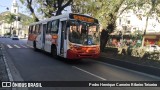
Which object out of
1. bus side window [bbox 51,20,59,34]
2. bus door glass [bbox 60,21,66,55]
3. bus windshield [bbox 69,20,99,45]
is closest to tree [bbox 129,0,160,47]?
bus windshield [bbox 69,20,99,45]

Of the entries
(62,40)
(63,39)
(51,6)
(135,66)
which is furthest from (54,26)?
(51,6)

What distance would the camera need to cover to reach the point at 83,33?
1812cm

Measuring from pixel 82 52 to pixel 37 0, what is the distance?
25541mm

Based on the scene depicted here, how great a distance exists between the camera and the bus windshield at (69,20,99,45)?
17.9 metres

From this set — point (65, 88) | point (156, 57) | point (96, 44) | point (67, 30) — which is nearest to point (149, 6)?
point (156, 57)

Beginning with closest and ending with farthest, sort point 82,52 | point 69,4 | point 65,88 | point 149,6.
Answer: point 65,88 < point 82,52 < point 149,6 < point 69,4

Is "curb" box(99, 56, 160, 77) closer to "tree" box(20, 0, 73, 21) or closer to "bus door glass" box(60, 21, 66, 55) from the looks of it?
"bus door glass" box(60, 21, 66, 55)

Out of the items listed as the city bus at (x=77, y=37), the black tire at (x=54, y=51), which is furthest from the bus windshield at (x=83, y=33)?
the black tire at (x=54, y=51)

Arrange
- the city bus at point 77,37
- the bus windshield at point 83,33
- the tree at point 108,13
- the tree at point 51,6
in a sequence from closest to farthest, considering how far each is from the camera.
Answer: the city bus at point 77,37 → the bus windshield at point 83,33 → the tree at point 108,13 → the tree at point 51,6

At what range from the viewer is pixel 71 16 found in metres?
18.3

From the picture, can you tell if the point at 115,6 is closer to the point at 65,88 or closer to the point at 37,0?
the point at 65,88

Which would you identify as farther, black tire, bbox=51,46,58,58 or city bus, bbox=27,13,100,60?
black tire, bbox=51,46,58,58

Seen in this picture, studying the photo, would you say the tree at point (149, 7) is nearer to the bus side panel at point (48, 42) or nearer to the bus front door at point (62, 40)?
the bus front door at point (62, 40)

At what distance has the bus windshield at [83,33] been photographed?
58.7 feet
